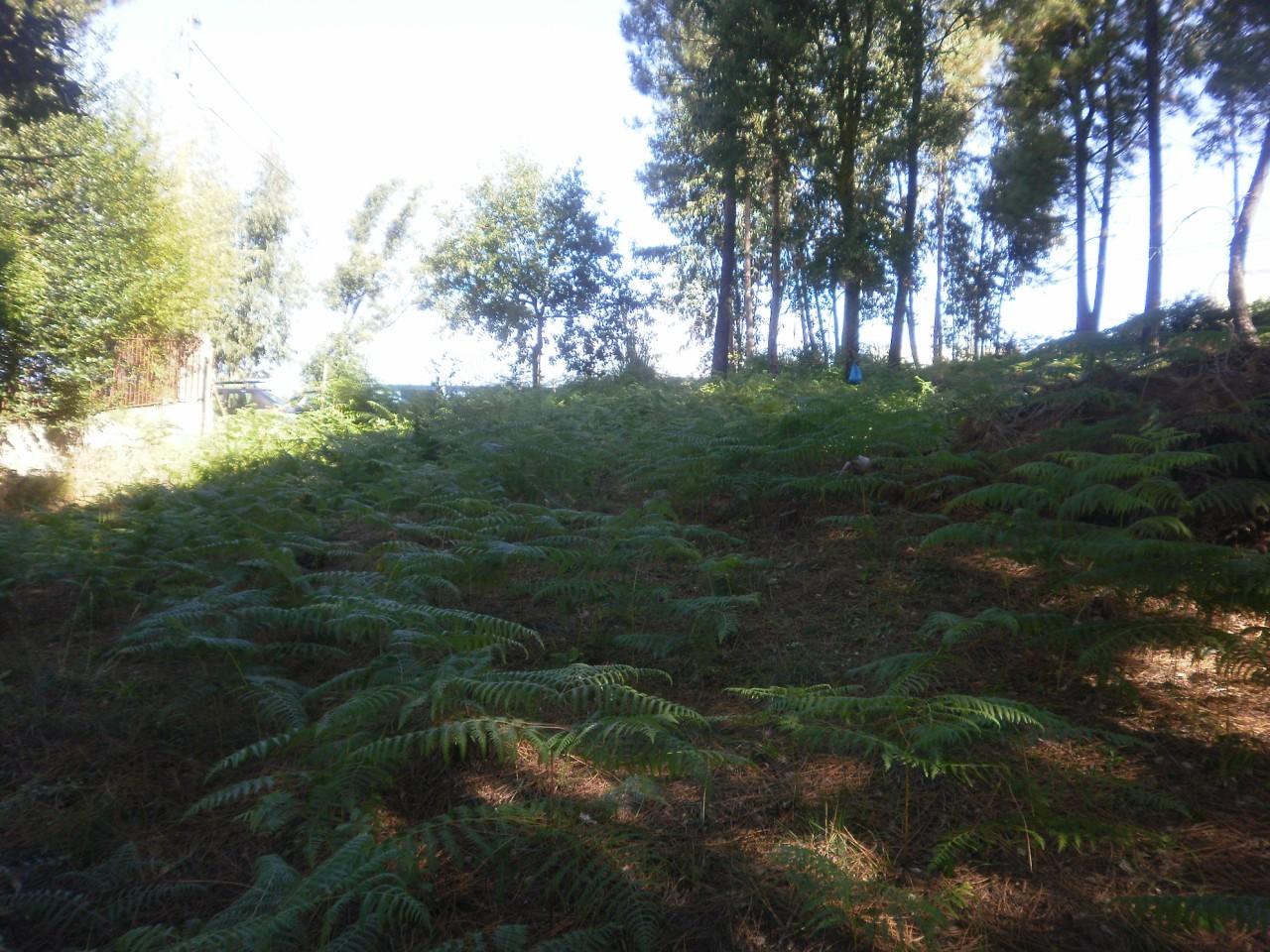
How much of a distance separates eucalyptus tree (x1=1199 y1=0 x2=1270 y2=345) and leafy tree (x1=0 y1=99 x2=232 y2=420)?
14.6 metres

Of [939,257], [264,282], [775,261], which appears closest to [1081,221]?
[775,261]

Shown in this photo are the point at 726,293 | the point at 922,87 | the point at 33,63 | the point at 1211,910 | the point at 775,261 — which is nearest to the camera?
the point at 1211,910

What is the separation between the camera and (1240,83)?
9289 mm

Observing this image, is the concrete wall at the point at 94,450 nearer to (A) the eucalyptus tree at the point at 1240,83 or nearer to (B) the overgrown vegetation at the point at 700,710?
(B) the overgrown vegetation at the point at 700,710

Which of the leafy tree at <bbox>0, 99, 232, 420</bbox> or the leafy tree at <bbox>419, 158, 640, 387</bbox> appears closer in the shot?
the leafy tree at <bbox>0, 99, 232, 420</bbox>

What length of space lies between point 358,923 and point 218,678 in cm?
232

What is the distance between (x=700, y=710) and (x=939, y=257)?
3705cm

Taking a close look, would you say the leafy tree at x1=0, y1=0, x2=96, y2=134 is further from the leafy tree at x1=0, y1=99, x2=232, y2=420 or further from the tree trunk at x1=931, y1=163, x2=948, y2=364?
the tree trunk at x1=931, y1=163, x2=948, y2=364

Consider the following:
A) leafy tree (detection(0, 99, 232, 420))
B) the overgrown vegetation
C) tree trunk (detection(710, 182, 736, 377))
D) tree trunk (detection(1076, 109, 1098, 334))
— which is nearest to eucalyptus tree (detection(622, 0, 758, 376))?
tree trunk (detection(710, 182, 736, 377))

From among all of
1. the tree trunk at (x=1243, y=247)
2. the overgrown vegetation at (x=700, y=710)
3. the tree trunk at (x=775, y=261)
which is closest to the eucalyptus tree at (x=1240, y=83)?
the tree trunk at (x=1243, y=247)

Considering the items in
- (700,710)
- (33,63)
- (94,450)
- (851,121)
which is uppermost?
(851,121)

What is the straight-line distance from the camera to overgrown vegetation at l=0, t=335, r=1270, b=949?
2.60m

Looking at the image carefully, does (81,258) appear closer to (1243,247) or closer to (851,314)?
(851,314)

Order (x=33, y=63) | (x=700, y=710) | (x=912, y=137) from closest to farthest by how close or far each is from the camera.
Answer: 1. (x=700, y=710)
2. (x=33, y=63)
3. (x=912, y=137)
